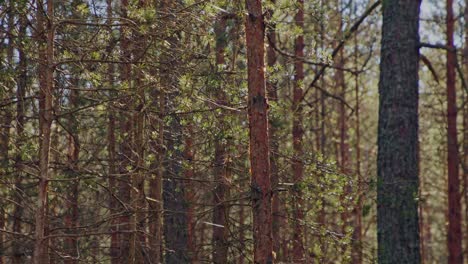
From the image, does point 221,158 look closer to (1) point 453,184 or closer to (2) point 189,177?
(2) point 189,177

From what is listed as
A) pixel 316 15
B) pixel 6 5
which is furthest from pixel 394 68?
pixel 6 5

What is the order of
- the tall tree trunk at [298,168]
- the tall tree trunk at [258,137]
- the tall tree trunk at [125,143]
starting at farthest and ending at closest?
the tall tree trunk at [298,168] → the tall tree trunk at [125,143] → the tall tree trunk at [258,137]

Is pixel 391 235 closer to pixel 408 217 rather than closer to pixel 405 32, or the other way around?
pixel 408 217

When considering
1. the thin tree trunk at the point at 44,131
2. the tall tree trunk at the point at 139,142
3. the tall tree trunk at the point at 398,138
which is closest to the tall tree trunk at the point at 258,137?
the tall tree trunk at the point at 139,142

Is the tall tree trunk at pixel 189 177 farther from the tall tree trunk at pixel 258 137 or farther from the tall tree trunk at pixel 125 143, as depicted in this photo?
the tall tree trunk at pixel 258 137

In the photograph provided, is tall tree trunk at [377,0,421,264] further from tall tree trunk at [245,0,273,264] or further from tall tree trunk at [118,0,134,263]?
tall tree trunk at [118,0,134,263]

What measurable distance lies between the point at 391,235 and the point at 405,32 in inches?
96.2

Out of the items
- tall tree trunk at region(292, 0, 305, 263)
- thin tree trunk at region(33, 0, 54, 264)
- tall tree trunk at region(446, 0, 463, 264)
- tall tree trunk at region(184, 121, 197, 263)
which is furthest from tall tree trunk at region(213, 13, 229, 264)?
tall tree trunk at region(446, 0, 463, 264)

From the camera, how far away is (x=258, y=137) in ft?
21.5

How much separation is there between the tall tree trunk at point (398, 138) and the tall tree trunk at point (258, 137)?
5.52 feet

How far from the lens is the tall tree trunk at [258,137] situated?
21.1 ft

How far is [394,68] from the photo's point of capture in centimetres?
775

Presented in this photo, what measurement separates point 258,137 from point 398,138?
202cm

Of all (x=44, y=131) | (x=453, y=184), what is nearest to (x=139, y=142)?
(x=44, y=131)
